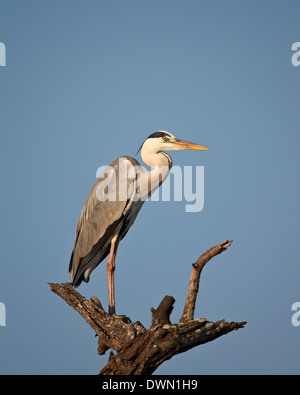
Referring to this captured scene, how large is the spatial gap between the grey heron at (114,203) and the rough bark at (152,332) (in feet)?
3.46

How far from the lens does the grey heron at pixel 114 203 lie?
768 centimetres

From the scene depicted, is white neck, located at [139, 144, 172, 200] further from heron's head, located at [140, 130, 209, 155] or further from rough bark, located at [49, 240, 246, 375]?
rough bark, located at [49, 240, 246, 375]

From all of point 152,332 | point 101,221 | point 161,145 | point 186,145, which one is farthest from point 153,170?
point 152,332

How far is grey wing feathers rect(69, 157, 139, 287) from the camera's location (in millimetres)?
7664

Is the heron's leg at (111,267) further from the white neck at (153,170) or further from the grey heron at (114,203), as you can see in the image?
the white neck at (153,170)

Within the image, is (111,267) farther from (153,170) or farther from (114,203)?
(153,170)

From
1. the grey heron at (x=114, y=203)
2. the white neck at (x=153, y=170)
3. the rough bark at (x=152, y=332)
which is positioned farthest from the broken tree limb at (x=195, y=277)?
the white neck at (x=153, y=170)

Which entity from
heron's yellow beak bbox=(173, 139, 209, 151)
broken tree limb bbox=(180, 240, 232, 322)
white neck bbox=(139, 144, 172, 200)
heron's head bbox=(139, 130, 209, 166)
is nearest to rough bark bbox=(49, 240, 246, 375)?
broken tree limb bbox=(180, 240, 232, 322)

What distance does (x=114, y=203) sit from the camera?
303 inches

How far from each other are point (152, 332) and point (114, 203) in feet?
8.91
